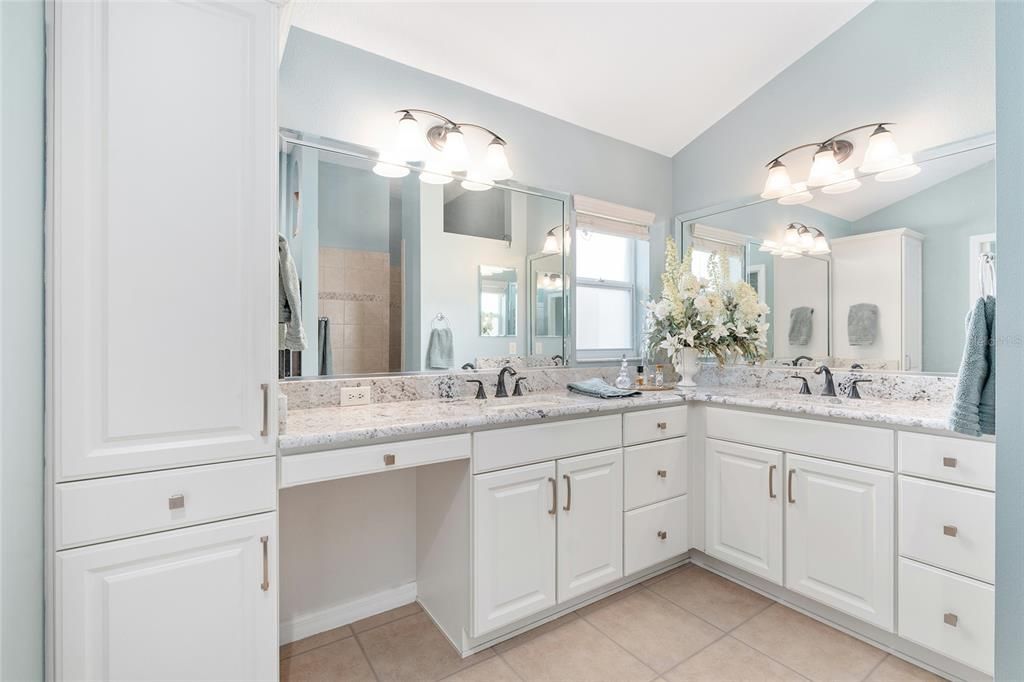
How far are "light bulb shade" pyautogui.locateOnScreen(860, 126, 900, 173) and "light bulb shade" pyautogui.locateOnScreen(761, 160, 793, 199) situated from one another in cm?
36

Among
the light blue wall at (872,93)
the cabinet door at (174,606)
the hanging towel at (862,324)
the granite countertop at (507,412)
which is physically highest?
the light blue wall at (872,93)

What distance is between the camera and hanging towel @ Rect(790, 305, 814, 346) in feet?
8.19

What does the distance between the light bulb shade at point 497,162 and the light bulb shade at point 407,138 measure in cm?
39

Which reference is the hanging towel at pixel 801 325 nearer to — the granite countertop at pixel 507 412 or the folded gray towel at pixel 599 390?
the granite countertop at pixel 507 412

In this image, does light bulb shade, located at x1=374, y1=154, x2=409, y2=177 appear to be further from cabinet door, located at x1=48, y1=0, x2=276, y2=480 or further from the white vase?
the white vase

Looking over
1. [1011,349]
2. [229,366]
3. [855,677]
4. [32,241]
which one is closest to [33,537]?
[229,366]

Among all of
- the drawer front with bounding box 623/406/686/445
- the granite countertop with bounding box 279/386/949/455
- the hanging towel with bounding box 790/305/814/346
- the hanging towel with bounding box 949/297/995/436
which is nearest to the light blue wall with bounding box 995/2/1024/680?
the hanging towel with bounding box 949/297/995/436

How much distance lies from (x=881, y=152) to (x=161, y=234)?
2.86m

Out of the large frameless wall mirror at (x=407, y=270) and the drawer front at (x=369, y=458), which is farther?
the large frameless wall mirror at (x=407, y=270)

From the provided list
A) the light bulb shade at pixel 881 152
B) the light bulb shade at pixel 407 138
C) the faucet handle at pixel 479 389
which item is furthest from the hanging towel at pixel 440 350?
the light bulb shade at pixel 881 152

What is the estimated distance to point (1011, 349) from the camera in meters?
0.47

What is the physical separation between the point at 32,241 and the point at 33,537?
2.13 feet

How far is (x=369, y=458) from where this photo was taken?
1486 mm

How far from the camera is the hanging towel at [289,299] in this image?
1649 mm
